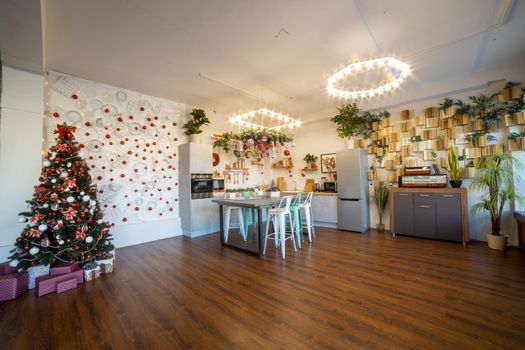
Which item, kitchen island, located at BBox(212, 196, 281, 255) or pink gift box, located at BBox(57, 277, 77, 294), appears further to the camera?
kitchen island, located at BBox(212, 196, 281, 255)

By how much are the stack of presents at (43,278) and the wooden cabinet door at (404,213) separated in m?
5.48

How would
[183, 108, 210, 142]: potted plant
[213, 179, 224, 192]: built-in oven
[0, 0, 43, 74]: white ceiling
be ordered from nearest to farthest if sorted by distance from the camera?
1. [0, 0, 43, 74]: white ceiling
2. [183, 108, 210, 142]: potted plant
3. [213, 179, 224, 192]: built-in oven

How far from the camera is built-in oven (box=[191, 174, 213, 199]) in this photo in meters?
5.23

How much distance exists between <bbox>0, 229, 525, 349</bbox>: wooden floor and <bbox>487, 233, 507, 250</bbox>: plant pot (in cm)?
18

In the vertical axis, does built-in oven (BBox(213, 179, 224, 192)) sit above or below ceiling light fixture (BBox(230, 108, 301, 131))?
below

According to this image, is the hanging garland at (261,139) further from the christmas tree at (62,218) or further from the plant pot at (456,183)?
the plant pot at (456,183)

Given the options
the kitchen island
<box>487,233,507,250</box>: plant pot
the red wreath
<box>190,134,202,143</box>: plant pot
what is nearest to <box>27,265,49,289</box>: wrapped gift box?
the kitchen island

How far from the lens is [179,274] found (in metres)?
3.10

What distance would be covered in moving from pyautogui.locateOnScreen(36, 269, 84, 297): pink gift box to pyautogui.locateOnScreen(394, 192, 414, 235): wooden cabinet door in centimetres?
560

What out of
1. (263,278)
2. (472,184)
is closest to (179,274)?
(263,278)

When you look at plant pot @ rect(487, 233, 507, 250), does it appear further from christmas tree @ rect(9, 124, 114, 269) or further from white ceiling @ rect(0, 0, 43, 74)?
white ceiling @ rect(0, 0, 43, 74)

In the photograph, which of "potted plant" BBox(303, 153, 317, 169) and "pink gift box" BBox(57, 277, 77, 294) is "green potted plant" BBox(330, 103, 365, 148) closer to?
"potted plant" BBox(303, 153, 317, 169)

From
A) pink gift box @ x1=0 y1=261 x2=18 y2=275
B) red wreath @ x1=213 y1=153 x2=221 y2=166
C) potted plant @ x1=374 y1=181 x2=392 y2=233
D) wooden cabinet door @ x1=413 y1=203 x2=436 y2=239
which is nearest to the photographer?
pink gift box @ x1=0 y1=261 x2=18 y2=275

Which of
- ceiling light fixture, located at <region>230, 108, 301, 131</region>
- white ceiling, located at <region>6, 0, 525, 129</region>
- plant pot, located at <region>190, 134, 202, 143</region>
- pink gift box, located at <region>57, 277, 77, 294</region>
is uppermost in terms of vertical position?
white ceiling, located at <region>6, 0, 525, 129</region>
